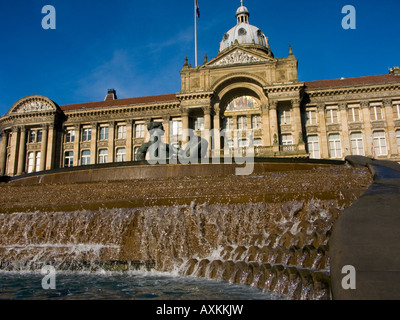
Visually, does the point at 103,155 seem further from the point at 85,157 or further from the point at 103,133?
the point at 103,133

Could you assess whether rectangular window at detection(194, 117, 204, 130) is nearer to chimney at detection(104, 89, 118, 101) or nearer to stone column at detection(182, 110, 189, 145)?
stone column at detection(182, 110, 189, 145)

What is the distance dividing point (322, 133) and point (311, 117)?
7.97ft

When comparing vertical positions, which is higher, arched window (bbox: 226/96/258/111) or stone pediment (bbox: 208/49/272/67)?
stone pediment (bbox: 208/49/272/67)

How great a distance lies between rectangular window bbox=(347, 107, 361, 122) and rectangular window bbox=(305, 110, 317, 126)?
3.84 meters

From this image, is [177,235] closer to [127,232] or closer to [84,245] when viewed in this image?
[127,232]

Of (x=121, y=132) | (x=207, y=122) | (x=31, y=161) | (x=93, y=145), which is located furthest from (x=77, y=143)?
(x=207, y=122)

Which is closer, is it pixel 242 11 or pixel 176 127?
pixel 176 127

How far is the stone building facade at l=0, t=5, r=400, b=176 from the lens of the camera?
127ft

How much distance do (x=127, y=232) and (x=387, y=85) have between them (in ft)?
126

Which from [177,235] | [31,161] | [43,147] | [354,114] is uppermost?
[354,114]

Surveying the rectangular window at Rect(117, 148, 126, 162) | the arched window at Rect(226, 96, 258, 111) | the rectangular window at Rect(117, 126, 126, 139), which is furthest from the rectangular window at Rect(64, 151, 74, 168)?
the arched window at Rect(226, 96, 258, 111)

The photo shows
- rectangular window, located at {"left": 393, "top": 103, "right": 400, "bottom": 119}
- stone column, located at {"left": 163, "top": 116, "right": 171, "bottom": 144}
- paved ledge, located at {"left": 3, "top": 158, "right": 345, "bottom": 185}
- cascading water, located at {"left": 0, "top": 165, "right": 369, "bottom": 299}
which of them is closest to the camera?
cascading water, located at {"left": 0, "top": 165, "right": 369, "bottom": 299}

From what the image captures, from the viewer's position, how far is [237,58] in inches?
1583

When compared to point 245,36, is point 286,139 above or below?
below
